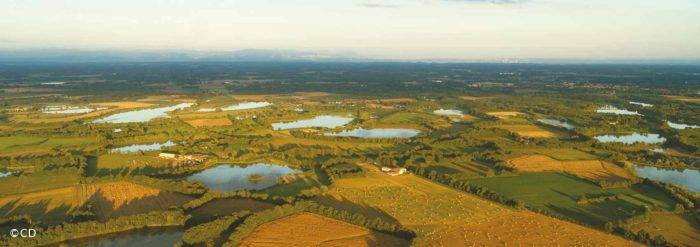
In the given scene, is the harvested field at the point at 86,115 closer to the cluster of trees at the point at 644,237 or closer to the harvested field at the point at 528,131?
the harvested field at the point at 528,131

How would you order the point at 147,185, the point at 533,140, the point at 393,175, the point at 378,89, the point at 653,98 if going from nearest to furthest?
the point at 147,185, the point at 393,175, the point at 533,140, the point at 653,98, the point at 378,89

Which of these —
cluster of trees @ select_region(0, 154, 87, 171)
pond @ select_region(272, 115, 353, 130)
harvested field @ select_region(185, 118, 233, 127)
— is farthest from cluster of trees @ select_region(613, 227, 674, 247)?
harvested field @ select_region(185, 118, 233, 127)

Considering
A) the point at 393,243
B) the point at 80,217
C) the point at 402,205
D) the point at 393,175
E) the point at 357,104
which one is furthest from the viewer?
the point at 357,104

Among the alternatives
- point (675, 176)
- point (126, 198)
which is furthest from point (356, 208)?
point (675, 176)

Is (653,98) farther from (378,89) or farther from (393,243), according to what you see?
(393,243)

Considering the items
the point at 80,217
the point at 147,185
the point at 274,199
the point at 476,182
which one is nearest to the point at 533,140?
the point at 476,182

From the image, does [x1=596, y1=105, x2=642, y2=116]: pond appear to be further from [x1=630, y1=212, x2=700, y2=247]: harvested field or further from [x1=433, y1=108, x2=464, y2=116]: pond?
[x1=630, y1=212, x2=700, y2=247]: harvested field

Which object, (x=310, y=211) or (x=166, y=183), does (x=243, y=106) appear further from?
(x=310, y=211)
